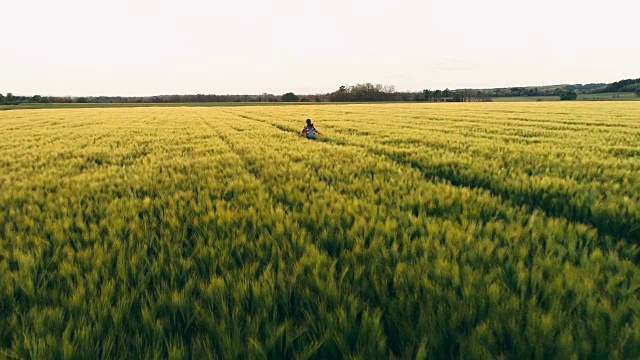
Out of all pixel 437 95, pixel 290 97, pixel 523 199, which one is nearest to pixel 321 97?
pixel 290 97

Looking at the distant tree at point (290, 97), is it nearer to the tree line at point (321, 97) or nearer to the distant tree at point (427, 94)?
the tree line at point (321, 97)

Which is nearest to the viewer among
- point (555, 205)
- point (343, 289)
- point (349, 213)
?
point (343, 289)

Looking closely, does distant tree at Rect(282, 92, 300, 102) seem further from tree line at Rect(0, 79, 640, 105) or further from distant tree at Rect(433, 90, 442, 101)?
distant tree at Rect(433, 90, 442, 101)

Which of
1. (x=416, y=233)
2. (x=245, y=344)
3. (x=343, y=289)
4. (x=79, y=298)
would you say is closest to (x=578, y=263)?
(x=416, y=233)

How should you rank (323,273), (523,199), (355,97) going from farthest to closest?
(355,97) < (523,199) < (323,273)

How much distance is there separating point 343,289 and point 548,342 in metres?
1.01

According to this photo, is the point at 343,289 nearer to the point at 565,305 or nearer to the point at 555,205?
the point at 565,305

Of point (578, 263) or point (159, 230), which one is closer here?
point (578, 263)

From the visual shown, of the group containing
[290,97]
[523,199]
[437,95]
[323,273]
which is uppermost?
[290,97]

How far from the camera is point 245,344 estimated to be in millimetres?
1514

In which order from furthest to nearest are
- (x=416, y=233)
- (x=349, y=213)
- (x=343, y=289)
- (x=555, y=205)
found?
1. (x=555, y=205)
2. (x=349, y=213)
3. (x=416, y=233)
4. (x=343, y=289)

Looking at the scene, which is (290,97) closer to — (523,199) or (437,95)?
(437,95)

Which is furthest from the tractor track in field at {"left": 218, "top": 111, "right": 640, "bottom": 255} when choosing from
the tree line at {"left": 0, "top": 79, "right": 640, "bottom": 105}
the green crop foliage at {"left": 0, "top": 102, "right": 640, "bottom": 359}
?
the tree line at {"left": 0, "top": 79, "right": 640, "bottom": 105}

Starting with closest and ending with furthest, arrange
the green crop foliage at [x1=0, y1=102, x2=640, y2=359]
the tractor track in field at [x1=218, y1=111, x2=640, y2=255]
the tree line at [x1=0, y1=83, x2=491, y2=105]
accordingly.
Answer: the green crop foliage at [x1=0, y1=102, x2=640, y2=359] < the tractor track in field at [x1=218, y1=111, x2=640, y2=255] < the tree line at [x1=0, y1=83, x2=491, y2=105]
